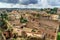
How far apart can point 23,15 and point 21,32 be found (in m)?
0.30

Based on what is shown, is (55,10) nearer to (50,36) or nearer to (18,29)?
(50,36)

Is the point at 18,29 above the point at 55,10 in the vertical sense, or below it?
below

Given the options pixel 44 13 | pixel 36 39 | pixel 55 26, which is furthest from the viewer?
pixel 44 13

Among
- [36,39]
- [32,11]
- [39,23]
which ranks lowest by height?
[36,39]

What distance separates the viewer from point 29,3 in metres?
2.38

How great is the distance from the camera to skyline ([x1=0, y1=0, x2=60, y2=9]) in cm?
231

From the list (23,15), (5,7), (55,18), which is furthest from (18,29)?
(55,18)

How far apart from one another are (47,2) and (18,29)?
2.11 feet

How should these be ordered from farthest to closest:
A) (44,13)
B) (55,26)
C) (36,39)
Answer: (44,13) → (55,26) → (36,39)

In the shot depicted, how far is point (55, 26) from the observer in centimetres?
221

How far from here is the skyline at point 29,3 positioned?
2.31m

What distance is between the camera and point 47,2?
7.90 ft

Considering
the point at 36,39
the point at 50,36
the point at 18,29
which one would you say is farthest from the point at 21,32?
the point at 50,36

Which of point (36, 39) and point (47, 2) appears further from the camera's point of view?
point (47, 2)
